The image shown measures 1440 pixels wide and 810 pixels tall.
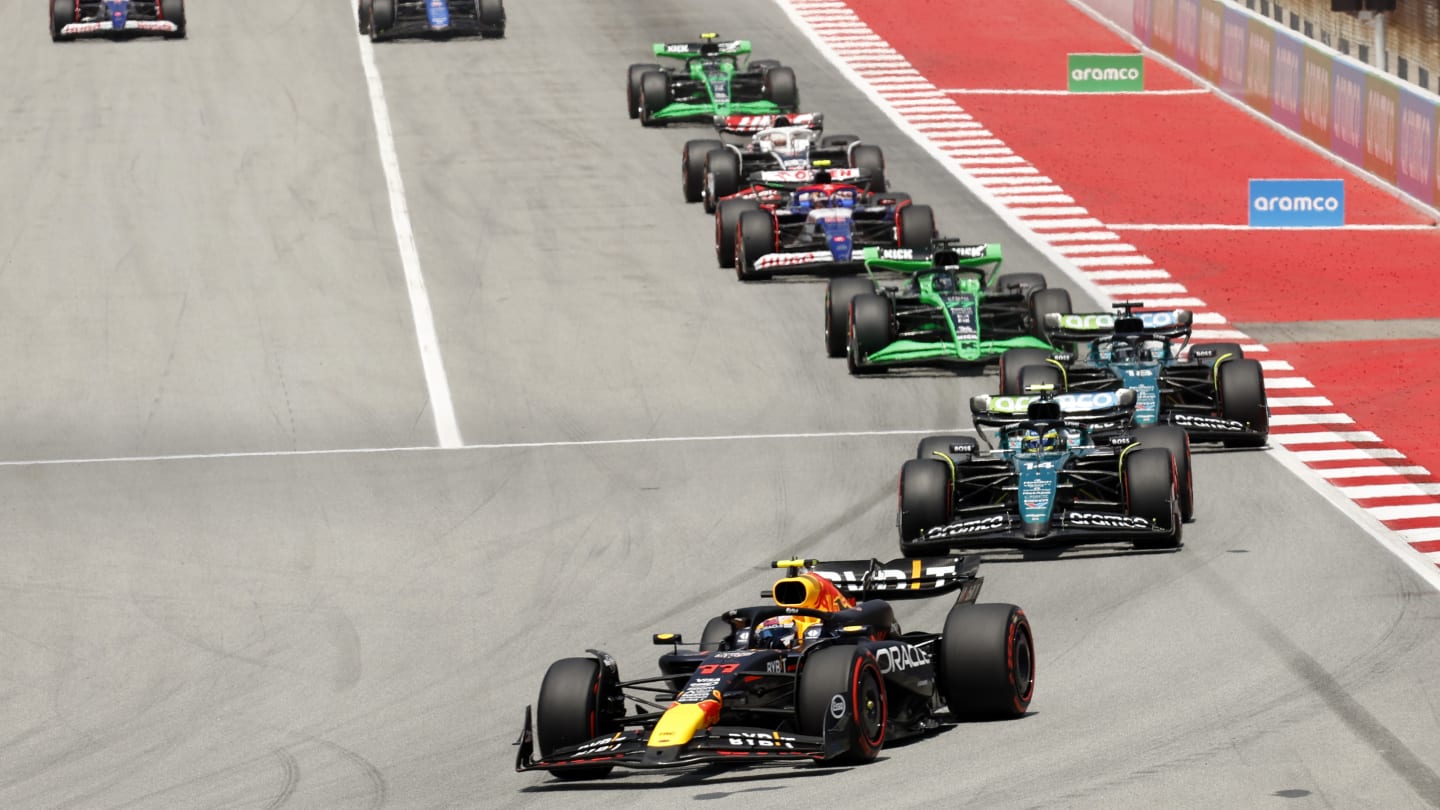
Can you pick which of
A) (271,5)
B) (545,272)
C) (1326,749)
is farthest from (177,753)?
(271,5)

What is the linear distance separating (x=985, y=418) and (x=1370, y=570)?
3.87m

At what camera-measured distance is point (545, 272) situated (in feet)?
113

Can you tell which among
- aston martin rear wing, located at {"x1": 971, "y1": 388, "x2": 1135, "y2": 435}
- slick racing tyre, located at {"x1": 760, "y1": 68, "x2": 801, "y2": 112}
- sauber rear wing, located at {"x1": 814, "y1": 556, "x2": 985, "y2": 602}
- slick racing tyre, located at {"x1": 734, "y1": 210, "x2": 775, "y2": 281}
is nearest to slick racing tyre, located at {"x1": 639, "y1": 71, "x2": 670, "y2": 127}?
slick racing tyre, located at {"x1": 760, "y1": 68, "x2": 801, "y2": 112}

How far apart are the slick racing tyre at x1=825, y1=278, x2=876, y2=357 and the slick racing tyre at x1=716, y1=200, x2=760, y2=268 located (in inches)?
159

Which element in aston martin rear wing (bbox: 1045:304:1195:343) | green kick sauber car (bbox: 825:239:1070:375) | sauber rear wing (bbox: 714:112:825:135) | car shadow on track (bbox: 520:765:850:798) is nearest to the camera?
car shadow on track (bbox: 520:765:850:798)

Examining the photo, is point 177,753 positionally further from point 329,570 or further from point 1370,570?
point 1370,570

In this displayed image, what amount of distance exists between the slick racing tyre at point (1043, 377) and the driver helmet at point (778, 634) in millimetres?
9008

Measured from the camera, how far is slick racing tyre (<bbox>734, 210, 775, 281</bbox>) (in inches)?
1284

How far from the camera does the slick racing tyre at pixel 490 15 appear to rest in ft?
163

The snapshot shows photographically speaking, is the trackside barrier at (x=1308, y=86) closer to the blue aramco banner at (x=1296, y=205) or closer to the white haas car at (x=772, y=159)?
the blue aramco banner at (x=1296, y=205)

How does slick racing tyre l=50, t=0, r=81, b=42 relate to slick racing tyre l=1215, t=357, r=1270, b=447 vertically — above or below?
above

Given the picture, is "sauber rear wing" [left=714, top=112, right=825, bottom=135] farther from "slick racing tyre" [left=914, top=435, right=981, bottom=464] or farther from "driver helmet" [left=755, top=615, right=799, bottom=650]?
"driver helmet" [left=755, top=615, right=799, bottom=650]

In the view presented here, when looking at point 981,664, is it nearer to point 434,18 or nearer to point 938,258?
point 938,258

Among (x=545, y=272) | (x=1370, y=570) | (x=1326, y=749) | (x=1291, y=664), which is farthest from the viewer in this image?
(x=545, y=272)
